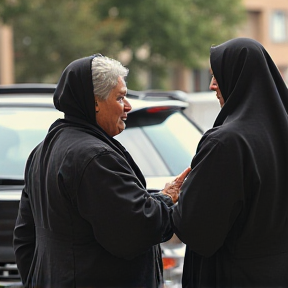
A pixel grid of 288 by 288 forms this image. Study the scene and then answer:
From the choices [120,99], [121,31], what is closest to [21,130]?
[120,99]

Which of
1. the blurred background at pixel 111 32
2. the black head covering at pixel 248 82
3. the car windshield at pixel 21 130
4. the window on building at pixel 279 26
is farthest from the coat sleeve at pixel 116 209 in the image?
the window on building at pixel 279 26

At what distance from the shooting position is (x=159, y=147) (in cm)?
487

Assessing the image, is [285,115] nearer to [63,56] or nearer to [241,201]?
[241,201]

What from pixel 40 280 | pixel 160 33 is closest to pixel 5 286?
pixel 40 280

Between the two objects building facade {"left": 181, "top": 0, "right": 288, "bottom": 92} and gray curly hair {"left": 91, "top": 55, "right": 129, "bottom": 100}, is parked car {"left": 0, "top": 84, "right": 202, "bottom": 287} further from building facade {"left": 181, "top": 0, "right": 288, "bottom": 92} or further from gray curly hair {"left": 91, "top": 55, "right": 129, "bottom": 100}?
building facade {"left": 181, "top": 0, "right": 288, "bottom": 92}

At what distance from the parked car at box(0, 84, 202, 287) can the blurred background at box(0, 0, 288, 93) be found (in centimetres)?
1500

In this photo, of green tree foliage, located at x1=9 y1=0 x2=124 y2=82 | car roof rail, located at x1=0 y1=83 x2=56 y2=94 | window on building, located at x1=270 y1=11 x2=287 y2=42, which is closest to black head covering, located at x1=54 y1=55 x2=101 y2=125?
car roof rail, located at x1=0 y1=83 x2=56 y2=94

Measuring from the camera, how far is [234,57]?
293 cm

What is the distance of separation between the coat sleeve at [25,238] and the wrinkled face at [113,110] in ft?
1.73

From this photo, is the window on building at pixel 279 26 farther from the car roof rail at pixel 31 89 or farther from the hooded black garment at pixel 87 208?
the hooded black garment at pixel 87 208

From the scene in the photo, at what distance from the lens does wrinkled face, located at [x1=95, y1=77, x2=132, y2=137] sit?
312cm

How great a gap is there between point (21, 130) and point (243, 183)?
8.03 feet

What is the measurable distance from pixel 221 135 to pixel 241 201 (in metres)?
0.27

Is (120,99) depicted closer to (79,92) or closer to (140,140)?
(79,92)
